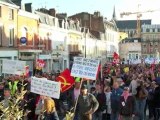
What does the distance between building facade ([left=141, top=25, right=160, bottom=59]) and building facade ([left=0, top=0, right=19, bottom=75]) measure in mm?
86230

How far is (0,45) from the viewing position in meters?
35.0

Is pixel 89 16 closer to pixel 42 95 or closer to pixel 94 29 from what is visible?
pixel 94 29

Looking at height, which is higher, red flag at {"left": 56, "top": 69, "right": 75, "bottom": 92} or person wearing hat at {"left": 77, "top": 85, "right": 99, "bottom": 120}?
red flag at {"left": 56, "top": 69, "right": 75, "bottom": 92}

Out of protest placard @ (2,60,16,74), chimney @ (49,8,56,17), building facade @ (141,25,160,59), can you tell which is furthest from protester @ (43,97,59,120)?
building facade @ (141,25,160,59)

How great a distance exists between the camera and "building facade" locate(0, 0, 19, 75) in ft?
115

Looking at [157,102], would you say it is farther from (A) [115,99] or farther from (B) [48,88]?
(B) [48,88]

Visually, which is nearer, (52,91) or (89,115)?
(52,91)

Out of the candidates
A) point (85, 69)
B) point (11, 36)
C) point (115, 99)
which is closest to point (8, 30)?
point (11, 36)

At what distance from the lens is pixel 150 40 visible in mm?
127938

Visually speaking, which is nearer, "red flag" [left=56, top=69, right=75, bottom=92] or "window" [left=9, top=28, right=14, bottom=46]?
"red flag" [left=56, top=69, right=75, bottom=92]

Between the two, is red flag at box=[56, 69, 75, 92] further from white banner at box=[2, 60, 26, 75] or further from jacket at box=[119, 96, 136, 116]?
white banner at box=[2, 60, 26, 75]

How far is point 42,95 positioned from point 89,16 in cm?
6470

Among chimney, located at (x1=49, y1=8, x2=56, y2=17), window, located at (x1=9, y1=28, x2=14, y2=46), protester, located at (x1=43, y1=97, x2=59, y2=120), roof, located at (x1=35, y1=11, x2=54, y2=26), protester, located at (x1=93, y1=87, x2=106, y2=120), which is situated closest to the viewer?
protester, located at (x1=43, y1=97, x2=59, y2=120)

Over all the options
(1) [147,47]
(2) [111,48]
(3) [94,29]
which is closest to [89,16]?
(3) [94,29]
